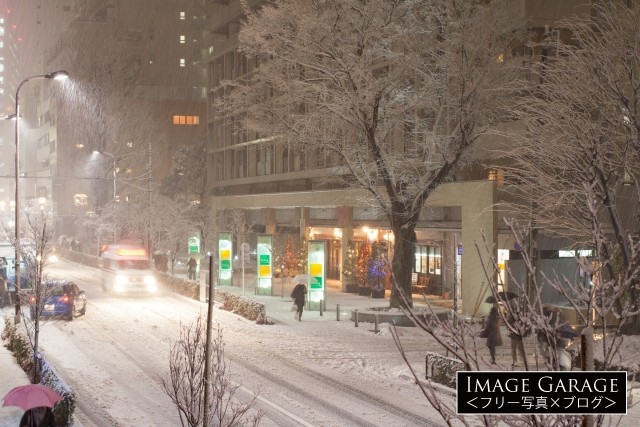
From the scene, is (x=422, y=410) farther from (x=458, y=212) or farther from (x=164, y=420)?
(x=458, y=212)

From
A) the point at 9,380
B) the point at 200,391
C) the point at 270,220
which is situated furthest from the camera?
the point at 270,220

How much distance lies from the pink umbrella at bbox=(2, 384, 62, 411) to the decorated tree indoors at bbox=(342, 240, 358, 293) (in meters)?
29.6

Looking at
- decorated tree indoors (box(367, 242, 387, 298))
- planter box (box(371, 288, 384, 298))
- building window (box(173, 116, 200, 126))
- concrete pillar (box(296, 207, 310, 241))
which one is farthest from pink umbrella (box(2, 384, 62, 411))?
building window (box(173, 116, 200, 126))

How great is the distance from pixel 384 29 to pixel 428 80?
7.58 feet

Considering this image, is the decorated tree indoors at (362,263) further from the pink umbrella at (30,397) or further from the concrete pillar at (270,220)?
the pink umbrella at (30,397)

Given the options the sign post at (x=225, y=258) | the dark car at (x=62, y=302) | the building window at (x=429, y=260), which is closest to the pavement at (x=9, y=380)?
the dark car at (x=62, y=302)

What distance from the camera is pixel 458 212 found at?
35.8m

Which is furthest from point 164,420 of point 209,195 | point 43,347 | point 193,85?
point 193,85

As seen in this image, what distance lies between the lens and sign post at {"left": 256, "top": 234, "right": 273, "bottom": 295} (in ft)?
129

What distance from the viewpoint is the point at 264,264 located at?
3978 cm

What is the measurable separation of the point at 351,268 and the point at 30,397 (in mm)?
30251

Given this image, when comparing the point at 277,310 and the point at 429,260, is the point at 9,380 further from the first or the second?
the point at 429,260

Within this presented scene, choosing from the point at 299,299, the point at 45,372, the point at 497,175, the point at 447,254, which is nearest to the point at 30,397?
the point at 45,372

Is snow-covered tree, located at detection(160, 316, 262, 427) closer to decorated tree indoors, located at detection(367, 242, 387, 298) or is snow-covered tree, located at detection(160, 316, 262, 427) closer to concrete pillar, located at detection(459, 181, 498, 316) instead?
concrete pillar, located at detection(459, 181, 498, 316)
